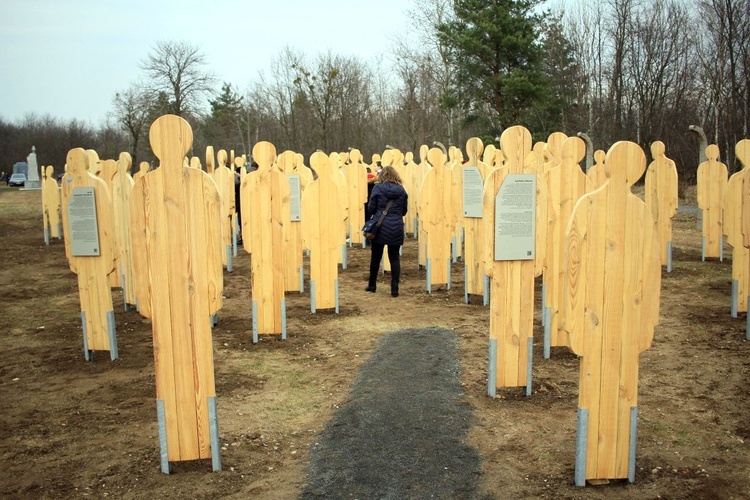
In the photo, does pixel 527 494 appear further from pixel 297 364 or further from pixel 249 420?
pixel 297 364

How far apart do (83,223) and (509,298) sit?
465 cm

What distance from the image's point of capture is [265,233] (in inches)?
331

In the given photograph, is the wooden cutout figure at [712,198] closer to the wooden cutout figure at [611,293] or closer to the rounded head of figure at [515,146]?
the rounded head of figure at [515,146]

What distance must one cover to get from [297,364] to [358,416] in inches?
80.6

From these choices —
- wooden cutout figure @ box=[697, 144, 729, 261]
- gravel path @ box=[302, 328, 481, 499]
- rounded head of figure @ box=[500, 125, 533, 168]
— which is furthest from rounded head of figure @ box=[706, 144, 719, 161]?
rounded head of figure @ box=[500, 125, 533, 168]

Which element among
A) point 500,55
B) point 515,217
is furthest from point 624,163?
point 500,55

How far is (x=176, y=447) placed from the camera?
4.81 meters

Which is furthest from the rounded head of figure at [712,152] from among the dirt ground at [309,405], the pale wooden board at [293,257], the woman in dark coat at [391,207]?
the pale wooden board at [293,257]

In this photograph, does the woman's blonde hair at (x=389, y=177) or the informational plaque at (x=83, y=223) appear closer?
the informational plaque at (x=83, y=223)

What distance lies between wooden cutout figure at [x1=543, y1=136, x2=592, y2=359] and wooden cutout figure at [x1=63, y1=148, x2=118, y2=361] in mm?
4901

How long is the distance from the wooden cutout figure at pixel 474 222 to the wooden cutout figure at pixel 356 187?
18.5 feet

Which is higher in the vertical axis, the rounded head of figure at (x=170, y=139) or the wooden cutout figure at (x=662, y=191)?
the rounded head of figure at (x=170, y=139)

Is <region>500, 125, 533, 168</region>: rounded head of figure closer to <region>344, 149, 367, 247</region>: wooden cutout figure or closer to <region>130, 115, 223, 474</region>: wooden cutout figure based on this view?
<region>130, 115, 223, 474</region>: wooden cutout figure

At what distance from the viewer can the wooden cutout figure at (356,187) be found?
1648 cm
